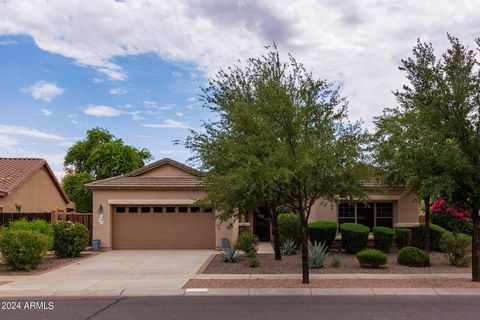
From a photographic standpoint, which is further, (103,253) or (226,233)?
(226,233)

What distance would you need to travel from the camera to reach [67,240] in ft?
69.7

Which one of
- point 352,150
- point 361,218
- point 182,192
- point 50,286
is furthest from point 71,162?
point 352,150

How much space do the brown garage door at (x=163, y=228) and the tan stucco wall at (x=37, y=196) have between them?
6.43 m

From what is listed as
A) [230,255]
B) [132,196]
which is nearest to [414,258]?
[230,255]

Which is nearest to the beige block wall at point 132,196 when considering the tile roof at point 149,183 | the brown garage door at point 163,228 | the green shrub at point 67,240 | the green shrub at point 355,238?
the tile roof at point 149,183

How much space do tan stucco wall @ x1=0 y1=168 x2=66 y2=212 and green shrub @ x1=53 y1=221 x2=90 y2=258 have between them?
690 centimetres

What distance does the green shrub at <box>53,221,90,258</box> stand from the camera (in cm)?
2119

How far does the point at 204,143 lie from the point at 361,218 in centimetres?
1054

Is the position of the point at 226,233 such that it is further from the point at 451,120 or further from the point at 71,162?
the point at 71,162

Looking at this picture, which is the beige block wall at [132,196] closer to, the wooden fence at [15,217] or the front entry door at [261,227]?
the wooden fence at [15,217]

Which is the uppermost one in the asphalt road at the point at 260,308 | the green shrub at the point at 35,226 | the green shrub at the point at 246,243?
the green shrub at the point at 35,226

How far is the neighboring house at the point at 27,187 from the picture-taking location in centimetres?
2764

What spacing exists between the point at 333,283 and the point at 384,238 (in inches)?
309

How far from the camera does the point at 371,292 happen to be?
1298 cm
